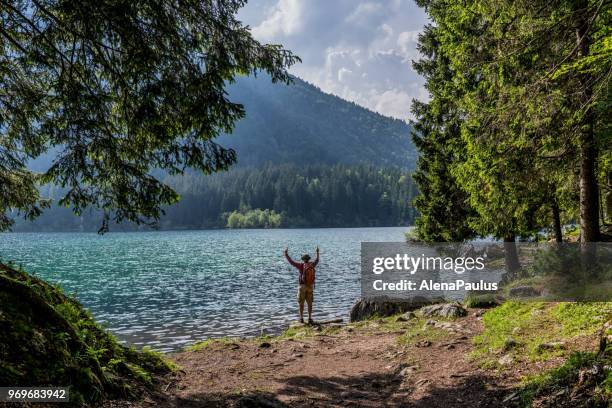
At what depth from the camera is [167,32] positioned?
724 centimetres

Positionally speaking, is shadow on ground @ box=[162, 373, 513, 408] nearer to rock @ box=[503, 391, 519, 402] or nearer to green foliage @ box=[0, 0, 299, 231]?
rock @ box=[503, 391, 519, 402]

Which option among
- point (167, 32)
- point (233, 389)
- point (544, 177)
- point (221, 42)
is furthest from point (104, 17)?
point (544, 177)

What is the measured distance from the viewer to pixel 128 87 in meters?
7.79

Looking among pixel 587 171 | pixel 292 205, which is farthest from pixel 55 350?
pixel 292 205

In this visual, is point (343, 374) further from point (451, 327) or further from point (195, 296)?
point (195, 296)

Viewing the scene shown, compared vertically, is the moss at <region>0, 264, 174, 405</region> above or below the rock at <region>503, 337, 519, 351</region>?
above

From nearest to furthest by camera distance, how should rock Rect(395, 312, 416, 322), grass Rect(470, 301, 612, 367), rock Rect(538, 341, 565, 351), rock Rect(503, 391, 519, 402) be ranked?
rock Rect(503, 391, 519, 402)
rock Rect(538, 341, 565, 351)
grass Rect(470, 301, 612, 367)
rock Rect(395, 312, 416, 322)

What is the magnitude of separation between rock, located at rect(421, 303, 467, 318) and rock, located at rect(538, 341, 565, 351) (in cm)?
594

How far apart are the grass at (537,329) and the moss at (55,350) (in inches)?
248

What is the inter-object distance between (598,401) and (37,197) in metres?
12.6

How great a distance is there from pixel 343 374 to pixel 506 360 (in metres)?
3.42

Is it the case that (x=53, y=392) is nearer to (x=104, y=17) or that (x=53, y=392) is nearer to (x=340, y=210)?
(x=104, y=17)

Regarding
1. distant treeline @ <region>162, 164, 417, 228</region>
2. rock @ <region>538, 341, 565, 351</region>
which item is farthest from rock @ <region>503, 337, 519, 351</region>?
distant treeline @ <region>162, 164, 417, 228</region>

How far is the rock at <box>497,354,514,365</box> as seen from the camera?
7.62m
